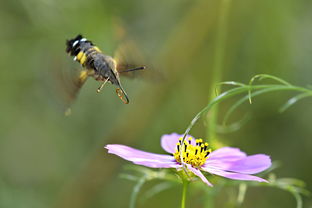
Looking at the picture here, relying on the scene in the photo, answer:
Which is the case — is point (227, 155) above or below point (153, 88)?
below

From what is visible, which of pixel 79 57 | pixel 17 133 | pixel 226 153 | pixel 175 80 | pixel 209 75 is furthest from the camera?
pixel 17 133

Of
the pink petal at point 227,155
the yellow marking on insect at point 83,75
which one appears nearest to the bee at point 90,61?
the yellow marking on insect at point 83,75

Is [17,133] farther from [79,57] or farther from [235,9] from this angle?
[79,57]

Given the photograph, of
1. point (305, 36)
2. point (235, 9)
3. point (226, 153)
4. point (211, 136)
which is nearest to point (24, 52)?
point (235, 9)

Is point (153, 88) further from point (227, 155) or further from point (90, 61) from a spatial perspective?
point (227, 155)

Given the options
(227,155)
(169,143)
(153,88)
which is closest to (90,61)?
(169,143)

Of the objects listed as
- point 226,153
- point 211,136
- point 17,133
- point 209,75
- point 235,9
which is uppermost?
point 235,9
